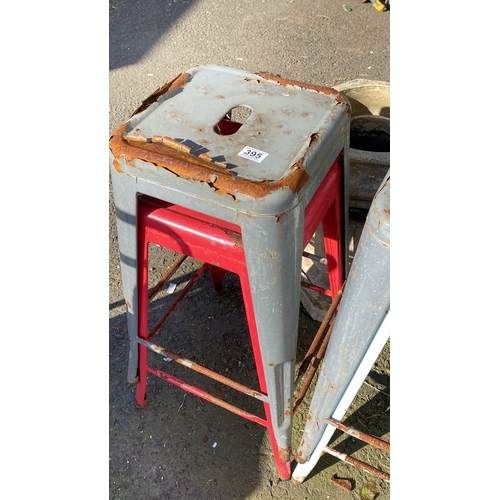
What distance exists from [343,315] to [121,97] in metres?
3.12

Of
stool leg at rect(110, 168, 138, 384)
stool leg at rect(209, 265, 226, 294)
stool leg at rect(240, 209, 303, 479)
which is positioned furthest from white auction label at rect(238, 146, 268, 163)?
stool leg at rect(209, 265, 226, 294)

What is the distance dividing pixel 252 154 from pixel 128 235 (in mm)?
490

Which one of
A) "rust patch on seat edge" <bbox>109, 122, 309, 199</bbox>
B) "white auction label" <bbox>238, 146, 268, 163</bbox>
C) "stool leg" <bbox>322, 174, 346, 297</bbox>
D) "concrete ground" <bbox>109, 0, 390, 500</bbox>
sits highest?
"white auction label" <bbox>238, 146, 268, 163</bbox>

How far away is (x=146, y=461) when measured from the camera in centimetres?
220

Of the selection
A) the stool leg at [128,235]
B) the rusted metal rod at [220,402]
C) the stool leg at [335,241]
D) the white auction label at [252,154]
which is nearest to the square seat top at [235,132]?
the white auction label at [252,154]

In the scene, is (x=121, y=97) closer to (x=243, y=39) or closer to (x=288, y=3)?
(x=243, y=39)

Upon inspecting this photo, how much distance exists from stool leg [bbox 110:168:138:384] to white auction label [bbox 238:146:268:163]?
12.8 inches

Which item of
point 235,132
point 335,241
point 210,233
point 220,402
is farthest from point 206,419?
point 235,132

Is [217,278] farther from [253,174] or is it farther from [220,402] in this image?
[253,174]

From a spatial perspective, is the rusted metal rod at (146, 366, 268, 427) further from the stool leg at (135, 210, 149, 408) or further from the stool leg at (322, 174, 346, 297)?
the stool leg at (322, 174, 346, 297)

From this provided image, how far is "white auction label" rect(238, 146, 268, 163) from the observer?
1.38 m

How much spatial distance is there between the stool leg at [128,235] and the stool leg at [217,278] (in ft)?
2.41

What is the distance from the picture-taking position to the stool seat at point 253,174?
1323 mm

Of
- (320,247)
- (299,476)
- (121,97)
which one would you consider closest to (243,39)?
(121,97)
